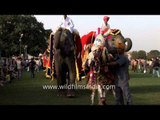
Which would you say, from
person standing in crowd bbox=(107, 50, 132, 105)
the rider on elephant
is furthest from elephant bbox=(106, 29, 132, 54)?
person standing in crowd bbox=(107, 50, 132, 105)

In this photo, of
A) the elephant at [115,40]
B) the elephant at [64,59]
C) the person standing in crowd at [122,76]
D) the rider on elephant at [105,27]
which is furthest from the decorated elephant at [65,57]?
the person standing in crowd at [122,76]

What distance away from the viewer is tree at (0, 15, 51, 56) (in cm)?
1540

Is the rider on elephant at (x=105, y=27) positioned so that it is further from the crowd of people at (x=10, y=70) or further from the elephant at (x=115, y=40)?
the crowd of people at (x=10, y=70)

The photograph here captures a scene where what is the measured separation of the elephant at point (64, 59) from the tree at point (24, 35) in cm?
380

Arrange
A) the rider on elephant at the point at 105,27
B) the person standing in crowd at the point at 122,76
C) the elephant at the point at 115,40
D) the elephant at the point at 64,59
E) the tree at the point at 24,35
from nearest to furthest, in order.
Result: the person standing in crowd at the point at 122,76 < the elephant at the point at 115,40 < the rider on elephant at the point at 105,27 < the elephant at the point at 64,59 < the tree at the point at 24,35

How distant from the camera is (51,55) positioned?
10.4 m

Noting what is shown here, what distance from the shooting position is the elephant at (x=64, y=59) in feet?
31.9

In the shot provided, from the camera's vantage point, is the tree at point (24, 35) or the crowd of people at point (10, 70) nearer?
the crowd of people at point (10, 70)

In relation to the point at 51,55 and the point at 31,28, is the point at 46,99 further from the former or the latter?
the point at 31,28

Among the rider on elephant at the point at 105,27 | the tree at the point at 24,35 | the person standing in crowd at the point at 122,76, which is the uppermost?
the tree at the point at 24,35

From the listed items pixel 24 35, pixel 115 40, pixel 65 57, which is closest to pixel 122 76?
pixel 115 40

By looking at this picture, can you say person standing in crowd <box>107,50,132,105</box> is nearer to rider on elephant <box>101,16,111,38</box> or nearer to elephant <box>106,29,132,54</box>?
elephant <box>106,29,132,54</box>

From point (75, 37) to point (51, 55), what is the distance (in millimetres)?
656
